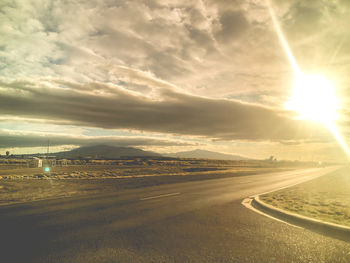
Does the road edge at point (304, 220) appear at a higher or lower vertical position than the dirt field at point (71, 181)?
higher

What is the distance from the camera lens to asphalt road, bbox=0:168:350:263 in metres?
4.11

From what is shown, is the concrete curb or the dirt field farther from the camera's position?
the dirt field

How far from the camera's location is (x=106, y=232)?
18.2 ft

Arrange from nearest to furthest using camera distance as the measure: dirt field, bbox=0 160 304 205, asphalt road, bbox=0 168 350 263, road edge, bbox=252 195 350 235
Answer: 1. asphalt road, bbox=0 168 350 263
2. road edge, bbox=252 195 350 235
3. dirt field, bbox=0 160 304 205

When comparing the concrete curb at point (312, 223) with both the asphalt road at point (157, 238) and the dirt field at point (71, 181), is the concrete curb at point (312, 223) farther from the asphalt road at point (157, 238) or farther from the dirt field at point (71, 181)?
the dirt field at point (71, 181)

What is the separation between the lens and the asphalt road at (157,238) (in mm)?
Answer: 4113

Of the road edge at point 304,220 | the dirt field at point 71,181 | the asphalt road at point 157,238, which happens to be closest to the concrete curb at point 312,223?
the road edge at point 304,220

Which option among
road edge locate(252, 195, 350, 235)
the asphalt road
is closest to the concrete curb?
road edge locate(252, 195, 350, 235)

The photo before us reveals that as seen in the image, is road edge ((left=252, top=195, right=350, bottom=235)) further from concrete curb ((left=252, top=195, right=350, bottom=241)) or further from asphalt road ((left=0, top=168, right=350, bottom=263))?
asphalt road ((left=0, top=168, right=350, bottom=263))

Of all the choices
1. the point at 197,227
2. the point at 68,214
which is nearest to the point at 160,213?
the point at 197,227

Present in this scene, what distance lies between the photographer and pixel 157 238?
5090 mm

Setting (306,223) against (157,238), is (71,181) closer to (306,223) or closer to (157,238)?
(157,238)

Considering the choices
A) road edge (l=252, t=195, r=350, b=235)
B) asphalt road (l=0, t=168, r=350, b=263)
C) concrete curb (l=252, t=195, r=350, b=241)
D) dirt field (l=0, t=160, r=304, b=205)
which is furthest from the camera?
dirt field (l=0, t=160, r=304, b=205)

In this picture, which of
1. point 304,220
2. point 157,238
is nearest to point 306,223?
point 304,220
